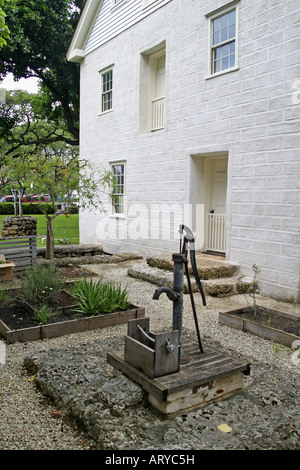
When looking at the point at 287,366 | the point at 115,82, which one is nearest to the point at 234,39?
the point at 115,82

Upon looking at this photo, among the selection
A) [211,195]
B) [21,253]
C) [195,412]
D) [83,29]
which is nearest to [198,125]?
[211,195]

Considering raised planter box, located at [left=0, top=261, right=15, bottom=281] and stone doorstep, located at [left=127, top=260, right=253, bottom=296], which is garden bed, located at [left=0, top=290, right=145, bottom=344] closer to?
stone doorstep, located at [left=127, top=260, right=253, bottom=296]

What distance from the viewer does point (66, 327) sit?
495 centimetres

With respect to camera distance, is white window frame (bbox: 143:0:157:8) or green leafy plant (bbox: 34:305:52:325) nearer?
green leafy plant (bbox: 34:305:52:325)

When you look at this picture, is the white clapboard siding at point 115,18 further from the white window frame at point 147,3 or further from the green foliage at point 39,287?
the green foliage at point 39,287

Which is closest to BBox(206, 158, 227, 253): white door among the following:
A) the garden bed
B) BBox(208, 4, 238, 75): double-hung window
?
BBox(208, 4, 238, 75): double-hung window

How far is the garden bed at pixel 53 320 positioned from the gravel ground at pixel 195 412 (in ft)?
0.37

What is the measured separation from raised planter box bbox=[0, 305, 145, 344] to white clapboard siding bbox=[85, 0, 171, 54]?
27.9 ft

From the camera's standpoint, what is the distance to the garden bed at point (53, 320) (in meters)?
Result: 4.73

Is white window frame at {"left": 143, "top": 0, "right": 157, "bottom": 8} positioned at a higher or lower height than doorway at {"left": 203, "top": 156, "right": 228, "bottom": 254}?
higher

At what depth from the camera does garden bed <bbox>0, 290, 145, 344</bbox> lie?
15.5 ft

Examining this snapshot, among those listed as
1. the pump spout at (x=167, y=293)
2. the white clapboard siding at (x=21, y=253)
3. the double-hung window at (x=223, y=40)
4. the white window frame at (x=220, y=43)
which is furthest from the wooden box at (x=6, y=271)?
the double-hung window at (x=223, y=40)

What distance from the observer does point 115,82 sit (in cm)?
1225
